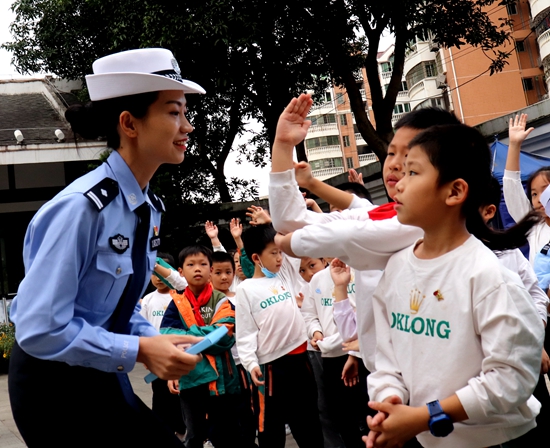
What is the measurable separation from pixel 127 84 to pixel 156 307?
165 inches

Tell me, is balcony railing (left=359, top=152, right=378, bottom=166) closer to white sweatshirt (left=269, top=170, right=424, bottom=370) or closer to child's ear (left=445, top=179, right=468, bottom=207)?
white sweatshirt (left=269, top=170, right=424, bottom=370)

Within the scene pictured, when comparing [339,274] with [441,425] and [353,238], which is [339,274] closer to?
[353,238]

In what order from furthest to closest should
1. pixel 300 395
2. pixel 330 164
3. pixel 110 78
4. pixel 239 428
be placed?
pixel 330 164, pixel 239 428, pixel 300 395, pixel 110 78

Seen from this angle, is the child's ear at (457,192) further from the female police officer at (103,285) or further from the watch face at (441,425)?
the female police officer at (103,285)

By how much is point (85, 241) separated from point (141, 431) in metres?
0.61

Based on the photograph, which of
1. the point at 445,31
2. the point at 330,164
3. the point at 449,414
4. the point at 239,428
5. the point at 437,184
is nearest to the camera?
the point at 449,414

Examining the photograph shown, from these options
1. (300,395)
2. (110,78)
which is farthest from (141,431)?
(300,395)

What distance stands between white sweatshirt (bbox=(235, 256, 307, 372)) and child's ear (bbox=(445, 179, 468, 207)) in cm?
291

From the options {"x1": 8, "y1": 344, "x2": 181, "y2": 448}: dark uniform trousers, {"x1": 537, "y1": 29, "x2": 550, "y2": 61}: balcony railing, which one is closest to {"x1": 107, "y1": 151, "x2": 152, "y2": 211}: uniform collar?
{"x1": 8, "y1": 344, "x2": 181, "y2": 448}: dark uniform trousers

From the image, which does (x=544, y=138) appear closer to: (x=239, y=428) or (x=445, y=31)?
(x=445, y=31)

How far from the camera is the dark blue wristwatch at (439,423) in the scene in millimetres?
1880

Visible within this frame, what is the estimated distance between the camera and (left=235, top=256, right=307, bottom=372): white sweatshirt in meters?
4.80

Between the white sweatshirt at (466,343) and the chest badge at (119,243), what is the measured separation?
82 cm

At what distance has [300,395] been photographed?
465cm
